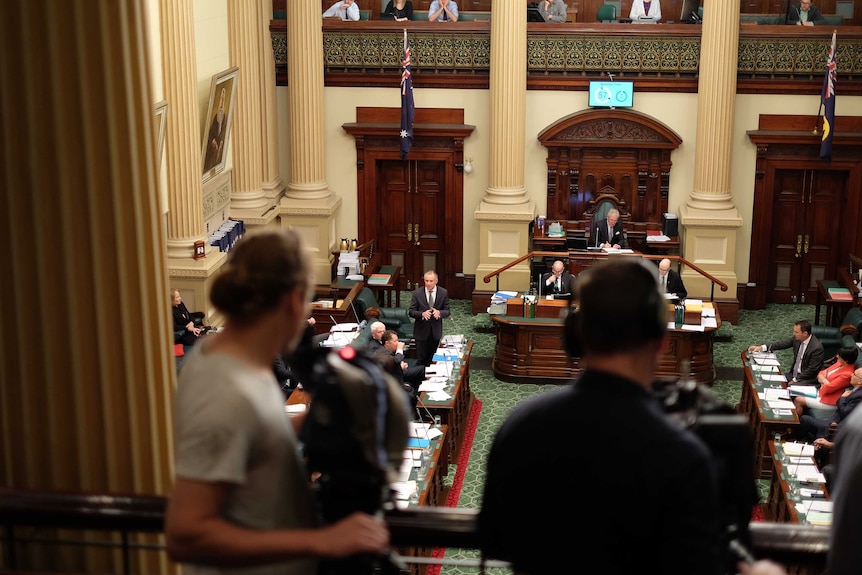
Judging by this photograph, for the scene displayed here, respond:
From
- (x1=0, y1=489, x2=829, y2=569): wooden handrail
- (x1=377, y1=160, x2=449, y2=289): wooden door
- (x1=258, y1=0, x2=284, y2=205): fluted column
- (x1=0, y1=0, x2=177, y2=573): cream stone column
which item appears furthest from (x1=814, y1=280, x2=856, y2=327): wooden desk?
(x1=0, y1=0, x2=177, y2=573): cream stone column

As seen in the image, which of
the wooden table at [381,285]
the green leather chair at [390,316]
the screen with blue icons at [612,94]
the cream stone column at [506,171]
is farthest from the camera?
the screen with blue icons at [612,94]

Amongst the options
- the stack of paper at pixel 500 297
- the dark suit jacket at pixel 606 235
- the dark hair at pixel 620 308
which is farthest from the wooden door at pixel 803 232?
the dark hair at pixel 620 308

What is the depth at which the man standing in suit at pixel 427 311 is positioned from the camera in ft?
41.3

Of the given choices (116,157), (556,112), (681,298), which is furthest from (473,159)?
(116,157)

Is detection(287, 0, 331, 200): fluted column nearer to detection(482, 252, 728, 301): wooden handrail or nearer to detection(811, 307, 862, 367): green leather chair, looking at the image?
detection(482, 252, 728, 301): wooden handrail

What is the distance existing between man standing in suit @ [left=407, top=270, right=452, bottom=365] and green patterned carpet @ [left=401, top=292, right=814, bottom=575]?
0.74 m

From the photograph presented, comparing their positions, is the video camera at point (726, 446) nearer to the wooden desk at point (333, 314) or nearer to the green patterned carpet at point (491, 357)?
the green patterned carpet at point (491, 357)

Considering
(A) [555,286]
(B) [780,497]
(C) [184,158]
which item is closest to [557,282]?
(A) [555,286]

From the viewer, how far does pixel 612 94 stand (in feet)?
51.3

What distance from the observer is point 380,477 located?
226 centimetres

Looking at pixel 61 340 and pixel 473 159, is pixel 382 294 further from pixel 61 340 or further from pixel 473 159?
pixel 61 340

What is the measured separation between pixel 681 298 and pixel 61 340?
11.2 meters

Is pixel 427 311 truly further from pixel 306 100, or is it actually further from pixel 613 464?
pixel 613 464

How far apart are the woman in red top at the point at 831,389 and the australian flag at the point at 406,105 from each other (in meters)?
6.84
